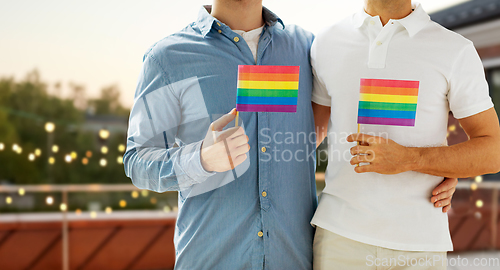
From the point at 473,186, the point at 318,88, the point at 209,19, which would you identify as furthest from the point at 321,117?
the point at 473,186

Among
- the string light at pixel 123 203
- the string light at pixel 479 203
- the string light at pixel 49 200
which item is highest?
the string light at pixel 479 203

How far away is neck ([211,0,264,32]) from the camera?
1.25 m

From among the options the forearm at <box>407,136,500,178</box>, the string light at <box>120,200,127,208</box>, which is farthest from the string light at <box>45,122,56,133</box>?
the forearm at <box>407,136,500,178</box>

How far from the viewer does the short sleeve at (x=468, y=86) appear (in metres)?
1.07

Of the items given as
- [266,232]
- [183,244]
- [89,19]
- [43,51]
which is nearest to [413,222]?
[266,232]

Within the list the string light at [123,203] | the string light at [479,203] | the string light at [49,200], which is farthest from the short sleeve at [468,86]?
the string light at [49,200]

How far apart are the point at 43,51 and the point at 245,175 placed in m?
3.75

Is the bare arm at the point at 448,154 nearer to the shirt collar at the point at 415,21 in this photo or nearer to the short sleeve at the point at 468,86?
the short sleeve at the point at 468,86

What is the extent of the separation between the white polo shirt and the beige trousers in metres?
0.02

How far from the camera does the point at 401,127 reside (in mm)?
1145

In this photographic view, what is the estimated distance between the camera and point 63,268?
328 cm

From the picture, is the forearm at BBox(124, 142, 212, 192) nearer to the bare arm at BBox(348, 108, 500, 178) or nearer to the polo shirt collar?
the bare arm at BBox(348, 108, 500, 178)

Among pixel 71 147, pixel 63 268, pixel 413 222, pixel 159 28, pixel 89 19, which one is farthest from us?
pixel 71 147

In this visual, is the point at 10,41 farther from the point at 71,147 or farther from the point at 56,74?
the point at 71,147
